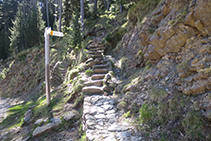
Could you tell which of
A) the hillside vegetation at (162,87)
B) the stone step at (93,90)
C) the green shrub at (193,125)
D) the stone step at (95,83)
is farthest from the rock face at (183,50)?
the stone step at (95,83)

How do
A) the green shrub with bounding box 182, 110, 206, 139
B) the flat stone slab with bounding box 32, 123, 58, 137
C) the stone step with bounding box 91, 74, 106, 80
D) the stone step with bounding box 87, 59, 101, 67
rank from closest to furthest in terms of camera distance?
the green shrub with bounding box 182, 110, 206, 139 < the flat stone slab with bounding box 32, 123, 58, 137 < the stone step with bounding box 91, 74, 106, 80 < the stone step with bounding box 87, 59, 101, 67

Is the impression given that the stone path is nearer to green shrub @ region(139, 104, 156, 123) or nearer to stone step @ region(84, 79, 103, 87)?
green shrub @ region(139, 104, 156, 123)

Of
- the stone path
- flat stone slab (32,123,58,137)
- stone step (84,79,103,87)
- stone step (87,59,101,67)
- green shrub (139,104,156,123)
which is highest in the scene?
stone step (87,59,101,67)

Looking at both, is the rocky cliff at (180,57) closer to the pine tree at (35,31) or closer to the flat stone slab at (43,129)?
the flat stone slab at (43,129)

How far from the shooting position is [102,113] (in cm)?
464

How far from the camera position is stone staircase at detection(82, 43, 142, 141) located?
3506 mm

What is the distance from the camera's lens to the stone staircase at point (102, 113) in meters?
3.51

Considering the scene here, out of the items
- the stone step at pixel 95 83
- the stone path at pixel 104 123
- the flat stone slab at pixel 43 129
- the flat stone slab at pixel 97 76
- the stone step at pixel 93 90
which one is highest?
the flat stone slab at pixel 97 76

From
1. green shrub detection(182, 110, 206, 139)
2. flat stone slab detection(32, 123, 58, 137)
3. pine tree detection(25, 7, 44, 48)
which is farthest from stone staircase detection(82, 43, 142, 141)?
pine tree detection(25, 7, 44, 48)

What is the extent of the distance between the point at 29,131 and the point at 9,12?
41.7 m

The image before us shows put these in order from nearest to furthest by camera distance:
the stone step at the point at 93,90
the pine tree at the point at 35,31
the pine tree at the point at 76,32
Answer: the stone step at the point at 93,90
the pine tree at the point at 76,32
the pine tree at the point at 35,31

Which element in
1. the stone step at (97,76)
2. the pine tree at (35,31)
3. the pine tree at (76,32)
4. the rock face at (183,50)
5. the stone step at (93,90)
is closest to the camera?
the rock face at (183,50)

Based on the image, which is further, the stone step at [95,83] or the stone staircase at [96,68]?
the stone step at [95,83]

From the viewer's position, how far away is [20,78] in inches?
689
